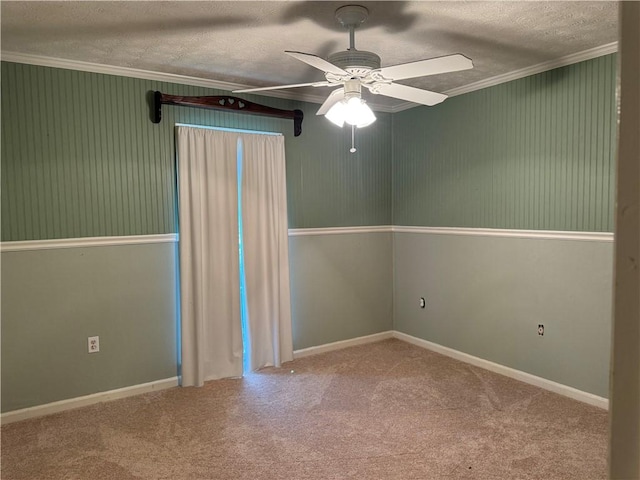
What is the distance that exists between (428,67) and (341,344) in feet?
9.61

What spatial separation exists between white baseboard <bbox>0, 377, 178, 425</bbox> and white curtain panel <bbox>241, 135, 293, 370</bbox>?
74 centimetres

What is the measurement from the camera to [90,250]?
10.7 feet

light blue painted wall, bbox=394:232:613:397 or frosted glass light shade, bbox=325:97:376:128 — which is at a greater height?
frosted glass light shade, bbox=325:97:376:128

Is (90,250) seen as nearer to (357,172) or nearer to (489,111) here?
(357,172)

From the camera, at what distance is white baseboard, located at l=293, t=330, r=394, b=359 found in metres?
4.24

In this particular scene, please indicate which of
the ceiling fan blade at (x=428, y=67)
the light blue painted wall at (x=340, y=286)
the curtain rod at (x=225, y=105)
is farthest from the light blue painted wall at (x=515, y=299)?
the curtain rod at (x=225, y=105)

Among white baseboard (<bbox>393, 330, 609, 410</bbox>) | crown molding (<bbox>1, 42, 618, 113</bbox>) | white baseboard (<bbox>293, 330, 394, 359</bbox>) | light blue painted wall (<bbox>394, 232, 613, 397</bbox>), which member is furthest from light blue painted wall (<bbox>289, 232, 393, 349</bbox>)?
crown molding (<bbox>1, 42, 618, 113</bbox>)

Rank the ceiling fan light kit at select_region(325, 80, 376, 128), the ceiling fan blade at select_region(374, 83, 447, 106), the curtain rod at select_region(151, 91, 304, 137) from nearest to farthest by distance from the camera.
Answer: the ceiling fan light kit at select_region(325, 80, 376, 128) → the ceiling fan blade at select_region(374, 83, 447, 106) → the curtain rod at select_region(151, 91, 304, 137)

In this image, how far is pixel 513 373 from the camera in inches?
145

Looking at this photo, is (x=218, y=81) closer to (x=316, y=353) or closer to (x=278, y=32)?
(x=278, y=32)

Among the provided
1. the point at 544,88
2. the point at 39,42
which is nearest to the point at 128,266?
the point at 39,42

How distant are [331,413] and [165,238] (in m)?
1.76

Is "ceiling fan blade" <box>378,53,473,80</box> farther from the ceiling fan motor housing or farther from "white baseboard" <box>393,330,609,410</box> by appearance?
"white baseboard" <box>393,330,609,410</box>

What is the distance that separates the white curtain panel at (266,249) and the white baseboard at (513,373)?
4.39 ft
